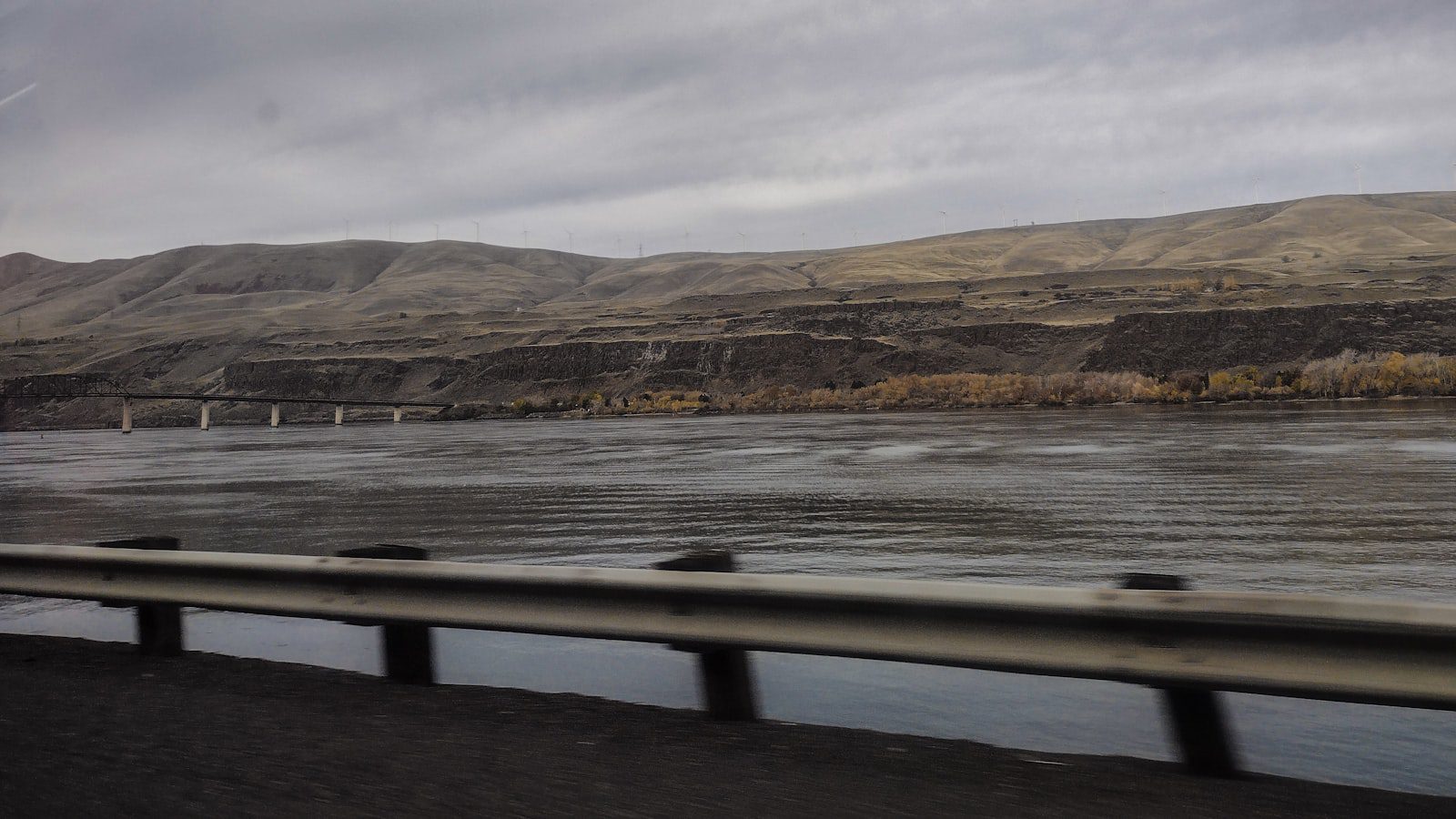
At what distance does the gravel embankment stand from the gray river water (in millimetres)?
480

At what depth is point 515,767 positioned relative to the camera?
405 centimetres

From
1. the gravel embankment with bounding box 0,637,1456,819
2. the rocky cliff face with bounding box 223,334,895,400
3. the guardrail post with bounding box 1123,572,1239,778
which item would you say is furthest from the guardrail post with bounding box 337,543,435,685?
the rocky cliff face with bounding box 223,334,895,400

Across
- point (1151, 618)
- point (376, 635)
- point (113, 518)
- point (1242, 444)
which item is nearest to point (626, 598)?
point (1151, 618)

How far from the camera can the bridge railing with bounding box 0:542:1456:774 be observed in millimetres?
3568

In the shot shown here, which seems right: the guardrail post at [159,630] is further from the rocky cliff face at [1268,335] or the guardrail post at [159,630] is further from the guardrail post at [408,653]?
the rocky cliff face at [1268,335]

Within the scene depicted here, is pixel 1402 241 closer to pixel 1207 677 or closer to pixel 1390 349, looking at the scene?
pixel 1390 349

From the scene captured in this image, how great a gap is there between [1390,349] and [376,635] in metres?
86.1

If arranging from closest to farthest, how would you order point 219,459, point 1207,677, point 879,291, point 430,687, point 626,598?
point 1207,677
point 626,598
point 430,687
point 219,459
point 879,291

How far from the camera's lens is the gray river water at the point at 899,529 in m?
4.94

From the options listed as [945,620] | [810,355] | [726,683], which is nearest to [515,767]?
[726,683]

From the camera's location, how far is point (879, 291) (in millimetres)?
132250

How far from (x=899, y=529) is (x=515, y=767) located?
870cm

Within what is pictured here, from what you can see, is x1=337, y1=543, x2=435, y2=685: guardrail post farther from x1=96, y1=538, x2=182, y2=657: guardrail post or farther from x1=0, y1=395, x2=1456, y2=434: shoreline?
x1=0, y1=395, x2=1456, y2=434: shoreline

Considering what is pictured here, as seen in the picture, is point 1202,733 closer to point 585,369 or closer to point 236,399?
point 236,399
